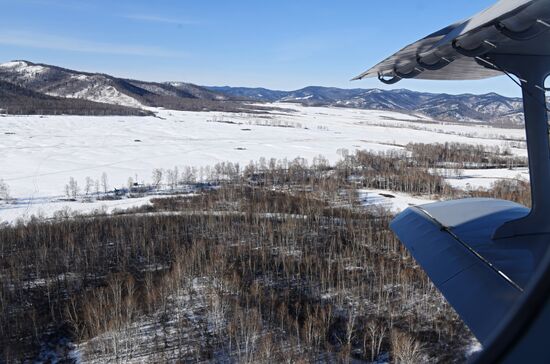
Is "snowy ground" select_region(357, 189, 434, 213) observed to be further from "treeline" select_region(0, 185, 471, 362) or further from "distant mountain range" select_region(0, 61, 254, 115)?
"distant mountain range" select_region(0, 61, 254, 115)

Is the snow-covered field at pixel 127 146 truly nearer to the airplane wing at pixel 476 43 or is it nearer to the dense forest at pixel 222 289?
the dense forest at pixel 222 289

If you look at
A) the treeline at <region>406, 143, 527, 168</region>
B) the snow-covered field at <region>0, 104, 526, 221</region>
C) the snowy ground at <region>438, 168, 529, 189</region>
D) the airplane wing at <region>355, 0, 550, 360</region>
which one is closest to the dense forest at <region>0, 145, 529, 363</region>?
the snowy ground at <region>438, 168, 529, 189</region>

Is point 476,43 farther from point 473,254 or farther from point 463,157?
point 463,157

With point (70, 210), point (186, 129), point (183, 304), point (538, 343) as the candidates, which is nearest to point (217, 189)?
point (70, 210)

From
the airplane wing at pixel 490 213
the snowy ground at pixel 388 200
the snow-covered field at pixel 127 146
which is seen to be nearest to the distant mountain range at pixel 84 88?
the snow-covered field at pixel 127 146

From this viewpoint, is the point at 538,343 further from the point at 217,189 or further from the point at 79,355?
the point at 217,189

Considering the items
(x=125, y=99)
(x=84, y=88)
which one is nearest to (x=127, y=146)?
(x=125, y=99)
